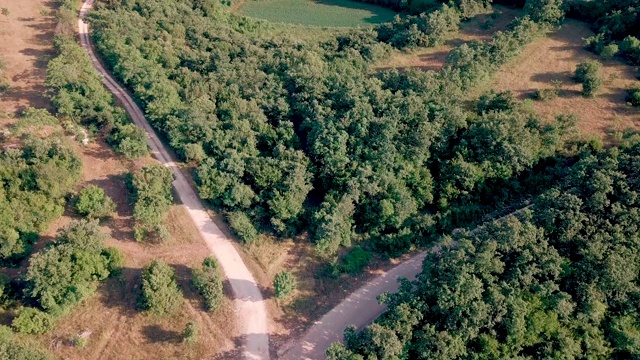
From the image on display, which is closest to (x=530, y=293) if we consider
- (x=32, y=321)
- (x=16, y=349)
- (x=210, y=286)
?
(x=210, y=286)

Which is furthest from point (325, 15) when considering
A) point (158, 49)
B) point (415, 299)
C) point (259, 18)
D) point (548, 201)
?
point (415, 299)

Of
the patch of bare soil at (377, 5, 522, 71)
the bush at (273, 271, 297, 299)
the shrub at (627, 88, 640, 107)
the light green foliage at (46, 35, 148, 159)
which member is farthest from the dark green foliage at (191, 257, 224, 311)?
the shrub at (627, 88, 640, 107)

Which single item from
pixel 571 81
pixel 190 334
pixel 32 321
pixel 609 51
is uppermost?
pixel 609 51

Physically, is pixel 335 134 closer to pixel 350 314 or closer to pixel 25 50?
pixel 350 314

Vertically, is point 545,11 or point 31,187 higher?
point 545,11

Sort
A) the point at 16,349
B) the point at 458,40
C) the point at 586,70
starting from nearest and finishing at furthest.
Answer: the point at 16,349, the point at 586,70, the point at 458,40

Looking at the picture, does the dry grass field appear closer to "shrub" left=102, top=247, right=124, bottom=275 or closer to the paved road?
"shrub" left=102, top=247, right=124, bottom=275

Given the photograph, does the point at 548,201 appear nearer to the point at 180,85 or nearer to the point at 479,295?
the point at 479,295
